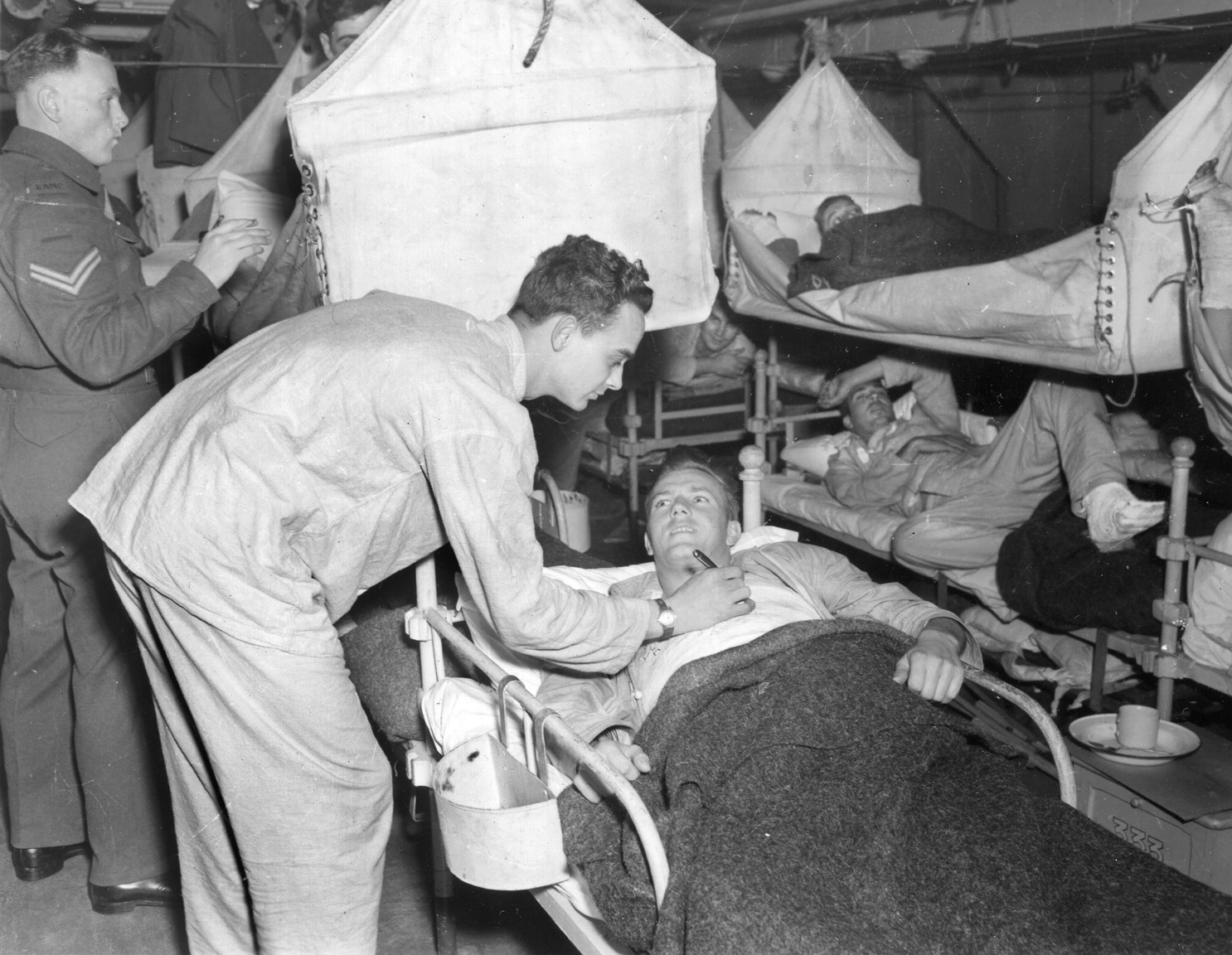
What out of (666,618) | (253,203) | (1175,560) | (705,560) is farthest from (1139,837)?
(253,203)

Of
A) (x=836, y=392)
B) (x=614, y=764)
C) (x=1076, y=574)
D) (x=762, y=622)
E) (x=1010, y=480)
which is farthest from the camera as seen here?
(x=836, y=392)

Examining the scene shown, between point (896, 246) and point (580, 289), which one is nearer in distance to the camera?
point (580, 289)

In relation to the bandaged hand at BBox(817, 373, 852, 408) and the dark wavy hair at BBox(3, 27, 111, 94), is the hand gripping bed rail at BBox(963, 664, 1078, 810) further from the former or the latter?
the bandaged hand at BBox(817, 373, 852, 408)

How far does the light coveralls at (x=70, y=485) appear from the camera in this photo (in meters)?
2.76

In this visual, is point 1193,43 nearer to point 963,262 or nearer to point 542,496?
point 963,262

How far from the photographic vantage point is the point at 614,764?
80.7 inches

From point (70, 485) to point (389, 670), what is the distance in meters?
0.94

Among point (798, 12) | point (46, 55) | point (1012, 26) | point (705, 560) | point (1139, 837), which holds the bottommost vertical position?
point (1139, 837)

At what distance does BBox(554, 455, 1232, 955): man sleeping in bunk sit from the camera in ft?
5.58

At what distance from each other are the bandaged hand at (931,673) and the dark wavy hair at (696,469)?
693 millimetres

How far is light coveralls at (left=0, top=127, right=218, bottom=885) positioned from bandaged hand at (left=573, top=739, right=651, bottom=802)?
4.93 feet

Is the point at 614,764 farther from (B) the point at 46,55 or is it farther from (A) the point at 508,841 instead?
(B) the point at 46,55

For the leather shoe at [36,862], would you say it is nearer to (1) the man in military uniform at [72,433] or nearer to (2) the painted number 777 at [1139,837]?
(1) the man in military uniform at [72,433]

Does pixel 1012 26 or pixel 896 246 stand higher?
pixel 1012 26
